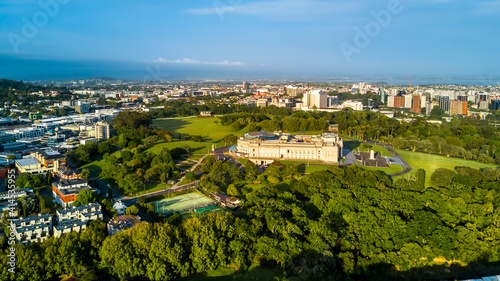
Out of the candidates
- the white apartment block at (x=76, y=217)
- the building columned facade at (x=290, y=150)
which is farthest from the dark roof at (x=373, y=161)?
the white apartment block at (x=76, y=217)

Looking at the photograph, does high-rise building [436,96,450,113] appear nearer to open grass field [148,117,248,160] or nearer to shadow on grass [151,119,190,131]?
open grass field [148,117,248,160]

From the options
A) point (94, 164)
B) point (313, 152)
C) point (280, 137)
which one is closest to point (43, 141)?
point (94, 164)

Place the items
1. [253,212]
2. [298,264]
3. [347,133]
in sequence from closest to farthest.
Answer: [298,264] < [253,212] < [347,133]

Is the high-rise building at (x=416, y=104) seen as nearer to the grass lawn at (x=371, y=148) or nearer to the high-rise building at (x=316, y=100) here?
the high-rise building at (x=316, y=100)

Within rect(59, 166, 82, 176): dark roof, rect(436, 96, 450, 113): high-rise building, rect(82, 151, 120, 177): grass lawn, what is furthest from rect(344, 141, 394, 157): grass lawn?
rect(436, 96, 450, 113): high-rise building

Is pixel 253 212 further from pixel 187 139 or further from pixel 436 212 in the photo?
pixel 187 139

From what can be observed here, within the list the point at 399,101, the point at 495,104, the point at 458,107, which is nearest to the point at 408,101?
the point at 399,101
